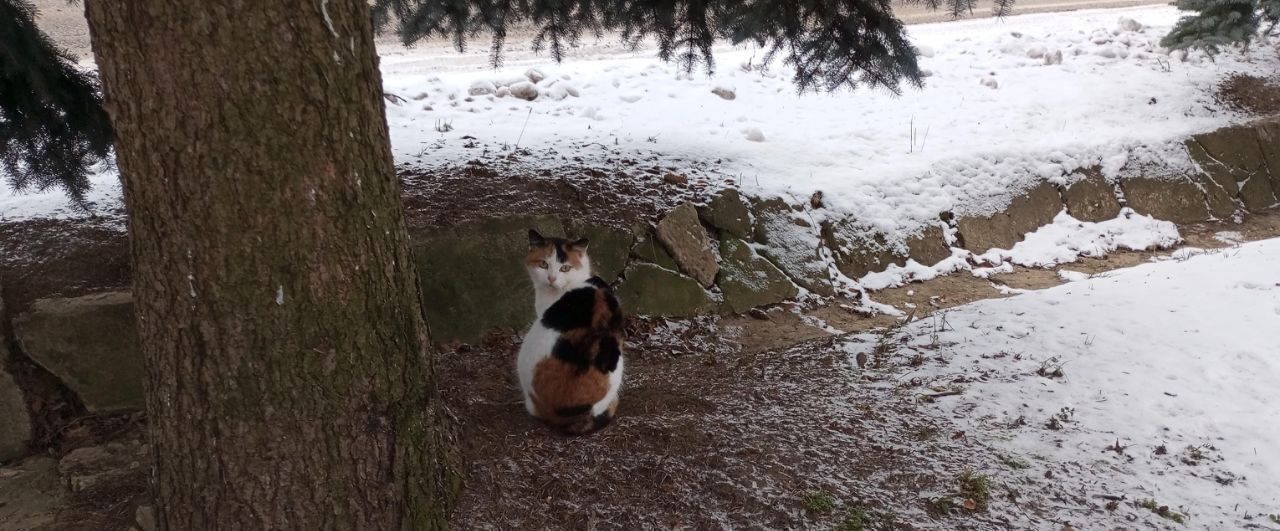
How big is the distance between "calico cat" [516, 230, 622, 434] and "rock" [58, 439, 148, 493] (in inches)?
75.8

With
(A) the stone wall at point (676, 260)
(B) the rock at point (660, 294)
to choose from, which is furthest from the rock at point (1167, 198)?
(B) the rock at point (660, 294)

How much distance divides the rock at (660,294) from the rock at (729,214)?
60 cm

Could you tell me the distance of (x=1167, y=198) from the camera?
7.55 metres

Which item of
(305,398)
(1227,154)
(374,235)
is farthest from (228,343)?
(1227,154)

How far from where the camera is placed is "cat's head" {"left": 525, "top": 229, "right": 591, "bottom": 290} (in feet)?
11.5

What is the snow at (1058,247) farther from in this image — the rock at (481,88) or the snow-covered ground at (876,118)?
the rock at (481,88)

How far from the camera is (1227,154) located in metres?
7.93

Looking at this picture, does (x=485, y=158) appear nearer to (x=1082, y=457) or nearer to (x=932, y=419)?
(x=932, y=419)

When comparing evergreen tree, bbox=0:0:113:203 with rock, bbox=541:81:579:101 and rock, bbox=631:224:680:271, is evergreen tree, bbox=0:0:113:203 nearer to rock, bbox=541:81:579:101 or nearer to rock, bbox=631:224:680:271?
rock, bbox=631:224:680:271

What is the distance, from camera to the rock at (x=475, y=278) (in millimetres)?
4875

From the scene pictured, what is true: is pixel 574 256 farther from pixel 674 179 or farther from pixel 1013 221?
pixel 1013 221

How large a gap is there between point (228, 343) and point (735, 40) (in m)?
3.73

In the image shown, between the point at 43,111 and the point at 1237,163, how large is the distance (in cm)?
1016

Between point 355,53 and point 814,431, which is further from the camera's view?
point 814,431
